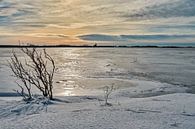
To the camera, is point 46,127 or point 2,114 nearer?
point 46,127

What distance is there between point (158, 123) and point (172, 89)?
7838 millimetres

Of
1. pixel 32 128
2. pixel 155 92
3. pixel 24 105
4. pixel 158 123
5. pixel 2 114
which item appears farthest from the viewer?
pixel 155 92

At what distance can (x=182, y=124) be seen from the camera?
5.07 m

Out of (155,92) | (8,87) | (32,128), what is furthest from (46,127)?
(8,87)

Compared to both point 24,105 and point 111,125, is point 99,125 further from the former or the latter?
point 24,105

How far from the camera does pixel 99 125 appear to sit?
496 centimetres

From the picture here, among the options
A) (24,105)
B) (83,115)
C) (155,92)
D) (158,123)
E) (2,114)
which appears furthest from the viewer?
(155,92)

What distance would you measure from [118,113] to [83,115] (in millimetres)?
664

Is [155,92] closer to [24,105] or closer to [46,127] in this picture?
[24,105]

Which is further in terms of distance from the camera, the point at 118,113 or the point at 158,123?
the point at 118,113

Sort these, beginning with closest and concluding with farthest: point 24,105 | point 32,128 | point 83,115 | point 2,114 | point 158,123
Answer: point 32,128
point 158,123
point 83,115
point 2,114
point 24,105

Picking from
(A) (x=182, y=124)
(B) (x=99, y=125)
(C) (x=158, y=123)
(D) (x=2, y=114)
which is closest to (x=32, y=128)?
(B) (x=99, y=125)

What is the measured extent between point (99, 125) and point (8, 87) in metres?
8.75

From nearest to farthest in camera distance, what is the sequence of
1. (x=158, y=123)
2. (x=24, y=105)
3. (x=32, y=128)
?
1. (x=32, y=128)
2. (x=158, y=123)
3. (x=24, y=105)
